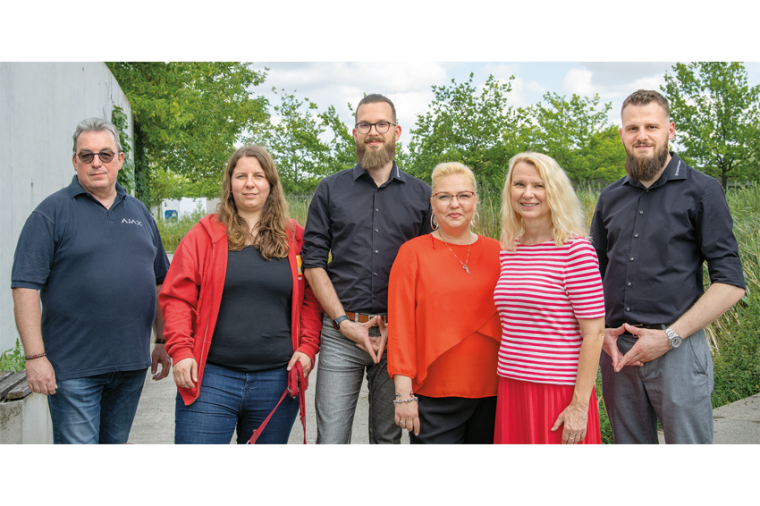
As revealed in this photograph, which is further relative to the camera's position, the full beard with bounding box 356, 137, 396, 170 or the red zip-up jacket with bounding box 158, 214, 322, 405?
the full beard with bounding box 356, 137, 396, 170

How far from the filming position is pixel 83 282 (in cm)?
286

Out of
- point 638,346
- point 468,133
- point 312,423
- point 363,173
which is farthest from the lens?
point 468,133

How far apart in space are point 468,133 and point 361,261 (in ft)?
41.7

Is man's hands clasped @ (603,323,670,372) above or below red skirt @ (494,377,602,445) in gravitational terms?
above

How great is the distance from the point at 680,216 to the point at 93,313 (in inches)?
122

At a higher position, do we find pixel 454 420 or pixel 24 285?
pixel 24 285

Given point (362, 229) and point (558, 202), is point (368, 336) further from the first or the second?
point (558, 202)

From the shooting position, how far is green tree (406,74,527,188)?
583 inches

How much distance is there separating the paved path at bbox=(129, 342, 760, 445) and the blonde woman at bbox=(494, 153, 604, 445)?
2126 mm

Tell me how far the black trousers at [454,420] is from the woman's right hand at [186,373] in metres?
1.12

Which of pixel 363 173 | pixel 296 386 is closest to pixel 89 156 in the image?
pixel 363 173

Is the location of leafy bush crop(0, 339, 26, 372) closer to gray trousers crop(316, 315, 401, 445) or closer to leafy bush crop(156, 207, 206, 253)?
gray trousers crop(316, 315, 401, 445)

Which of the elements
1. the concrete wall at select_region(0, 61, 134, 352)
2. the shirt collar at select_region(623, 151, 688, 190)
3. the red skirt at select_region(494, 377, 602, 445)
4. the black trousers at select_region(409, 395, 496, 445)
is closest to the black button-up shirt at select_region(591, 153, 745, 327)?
the shirt collar at select_region(623, 151, 688, 190)
